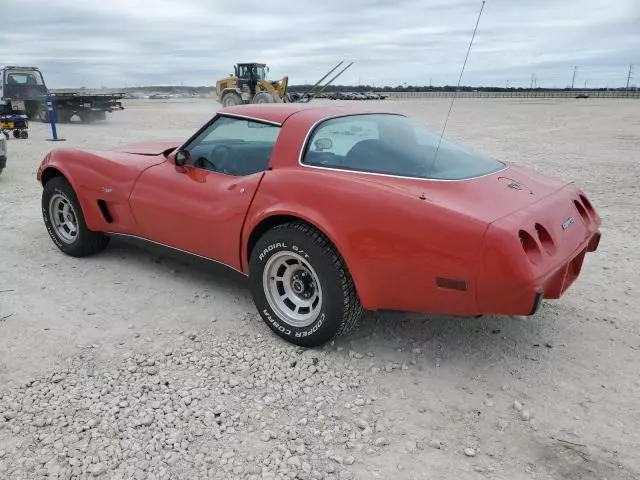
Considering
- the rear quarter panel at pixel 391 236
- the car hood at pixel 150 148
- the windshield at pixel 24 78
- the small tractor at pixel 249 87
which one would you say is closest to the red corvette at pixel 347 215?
the rear quarter panel at pixel 391 236

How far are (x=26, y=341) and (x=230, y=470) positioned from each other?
1.74 meters

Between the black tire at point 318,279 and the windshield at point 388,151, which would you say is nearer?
the black tire at point 318,279

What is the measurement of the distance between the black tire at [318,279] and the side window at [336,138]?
42 centimetres

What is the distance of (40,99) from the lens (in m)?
19.8

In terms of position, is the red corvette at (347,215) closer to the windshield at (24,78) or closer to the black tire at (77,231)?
the black tire at (77,231)

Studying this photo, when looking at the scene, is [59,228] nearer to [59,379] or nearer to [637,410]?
[59,379]

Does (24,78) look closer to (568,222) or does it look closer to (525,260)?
(568,222)

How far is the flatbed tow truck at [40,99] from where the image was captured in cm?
1877

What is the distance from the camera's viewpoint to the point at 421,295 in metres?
2.62

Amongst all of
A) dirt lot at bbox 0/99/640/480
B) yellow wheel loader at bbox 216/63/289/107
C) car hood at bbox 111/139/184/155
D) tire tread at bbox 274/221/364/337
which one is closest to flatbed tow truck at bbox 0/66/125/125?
yellow wheel loader at bbox 216/63/289/107

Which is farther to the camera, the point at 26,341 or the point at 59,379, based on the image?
the point at 26,341

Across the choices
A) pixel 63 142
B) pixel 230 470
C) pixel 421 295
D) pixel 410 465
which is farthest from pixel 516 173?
pixel 63 142

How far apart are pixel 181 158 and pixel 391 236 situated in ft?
5.69

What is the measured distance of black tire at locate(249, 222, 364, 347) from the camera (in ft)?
9.25
